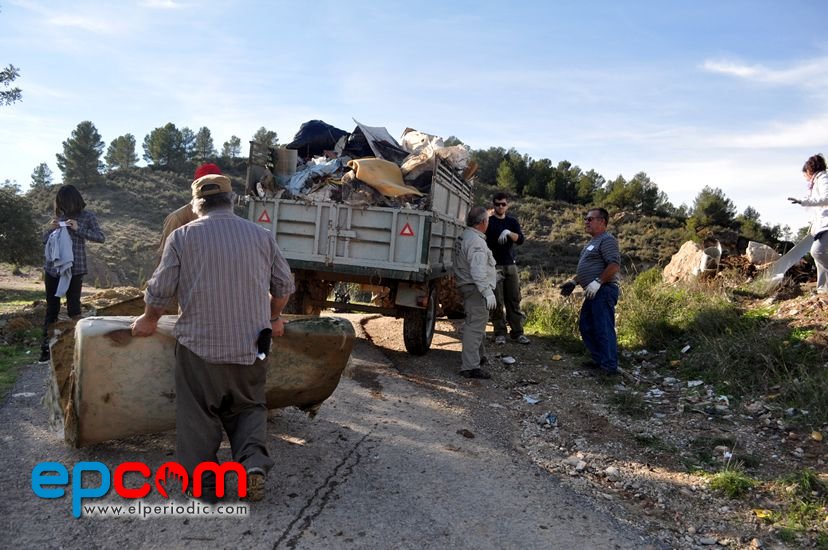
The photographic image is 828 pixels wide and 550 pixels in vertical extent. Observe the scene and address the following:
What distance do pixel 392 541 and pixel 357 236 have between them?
4.27m

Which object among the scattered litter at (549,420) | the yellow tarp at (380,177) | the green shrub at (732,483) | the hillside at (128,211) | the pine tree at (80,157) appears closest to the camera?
the green shrub at (732,483)

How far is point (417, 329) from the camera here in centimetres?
739

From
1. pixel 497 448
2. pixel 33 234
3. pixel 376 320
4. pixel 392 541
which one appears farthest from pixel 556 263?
pixel 392 541

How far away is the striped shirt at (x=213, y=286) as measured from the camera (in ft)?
10.5

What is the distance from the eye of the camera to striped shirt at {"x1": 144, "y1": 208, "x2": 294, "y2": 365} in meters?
3.20

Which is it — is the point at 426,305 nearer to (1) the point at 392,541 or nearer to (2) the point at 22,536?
(1) the point at 392,541

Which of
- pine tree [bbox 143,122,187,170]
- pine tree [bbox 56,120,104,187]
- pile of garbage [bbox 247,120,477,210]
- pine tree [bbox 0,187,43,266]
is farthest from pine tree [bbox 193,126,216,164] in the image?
pile of garbage [bbox 247,120,477,210]

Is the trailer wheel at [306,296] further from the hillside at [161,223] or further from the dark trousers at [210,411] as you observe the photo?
the hillside at [161,223]

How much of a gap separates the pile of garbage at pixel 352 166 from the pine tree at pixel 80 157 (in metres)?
40.7

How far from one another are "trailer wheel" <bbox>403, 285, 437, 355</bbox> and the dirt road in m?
2.05

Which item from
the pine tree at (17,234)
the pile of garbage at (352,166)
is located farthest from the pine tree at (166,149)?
the pile of garbage at (352,166)

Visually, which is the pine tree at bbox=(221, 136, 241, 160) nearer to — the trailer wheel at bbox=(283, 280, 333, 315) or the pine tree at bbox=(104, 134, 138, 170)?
the pine tree at bbox=(104, 134, 138, 170)

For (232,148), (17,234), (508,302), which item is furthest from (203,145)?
(508,302)

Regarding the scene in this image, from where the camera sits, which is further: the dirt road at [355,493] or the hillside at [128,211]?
the hillside at [128,211]
